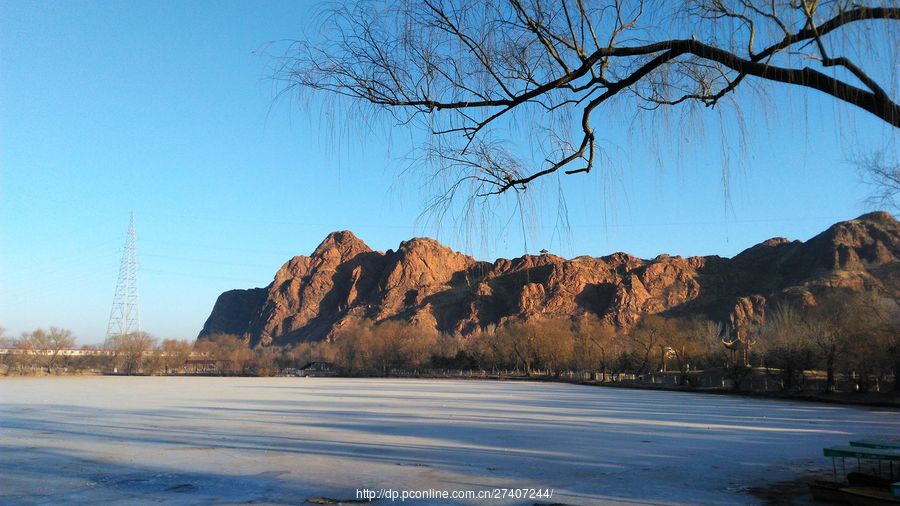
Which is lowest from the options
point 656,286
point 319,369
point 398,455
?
point 319,369

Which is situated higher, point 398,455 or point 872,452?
point 872,452

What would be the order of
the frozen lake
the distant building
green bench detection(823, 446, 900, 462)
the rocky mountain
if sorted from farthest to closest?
the rocky mountain → the distant building → the frozen lake → green bench detection(823, 446, 900, 462)

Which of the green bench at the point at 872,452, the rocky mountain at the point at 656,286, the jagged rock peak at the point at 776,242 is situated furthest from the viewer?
the jagged rock peak at the point at 776,242

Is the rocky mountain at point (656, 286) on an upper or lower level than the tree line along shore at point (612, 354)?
upper

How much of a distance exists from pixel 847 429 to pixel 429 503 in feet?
50.3

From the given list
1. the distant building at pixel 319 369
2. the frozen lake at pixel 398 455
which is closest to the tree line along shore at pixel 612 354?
the distant building at pixel 319 369

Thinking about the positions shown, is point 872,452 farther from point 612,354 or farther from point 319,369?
point 319,369

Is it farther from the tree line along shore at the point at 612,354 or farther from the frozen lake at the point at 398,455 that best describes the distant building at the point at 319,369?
the frozen lake at the point at 398,455

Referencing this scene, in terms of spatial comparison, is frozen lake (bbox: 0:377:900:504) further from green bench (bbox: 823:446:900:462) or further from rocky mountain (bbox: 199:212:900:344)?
rocky mountain (bbox: 199:212:900:344)

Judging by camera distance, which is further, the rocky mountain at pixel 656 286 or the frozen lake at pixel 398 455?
the rocky mountain at pixel 656 286

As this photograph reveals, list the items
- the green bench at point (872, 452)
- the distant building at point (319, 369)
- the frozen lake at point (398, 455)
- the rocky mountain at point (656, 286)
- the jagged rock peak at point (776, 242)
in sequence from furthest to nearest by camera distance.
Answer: the jagged rock peak at point (776, 242)
the rocky mountain at point (656, 286)
the distant building at point (319, 369)
the frozen lake at point (398, 455)
the green bench at point (872, 452)

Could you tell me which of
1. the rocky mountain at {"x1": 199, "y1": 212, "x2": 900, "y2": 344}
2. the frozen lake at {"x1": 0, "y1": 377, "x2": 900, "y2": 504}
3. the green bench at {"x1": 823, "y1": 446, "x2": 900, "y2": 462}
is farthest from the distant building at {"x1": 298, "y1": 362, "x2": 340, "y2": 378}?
the green bench at {"x1": 823, "y1": 446, "x2": 900, "y2": 462}

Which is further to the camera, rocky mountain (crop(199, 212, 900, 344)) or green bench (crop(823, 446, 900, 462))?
rocky mountain (crop(199, 212, 900, 344))

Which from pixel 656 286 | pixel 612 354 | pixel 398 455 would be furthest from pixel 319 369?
pixel 398 455
